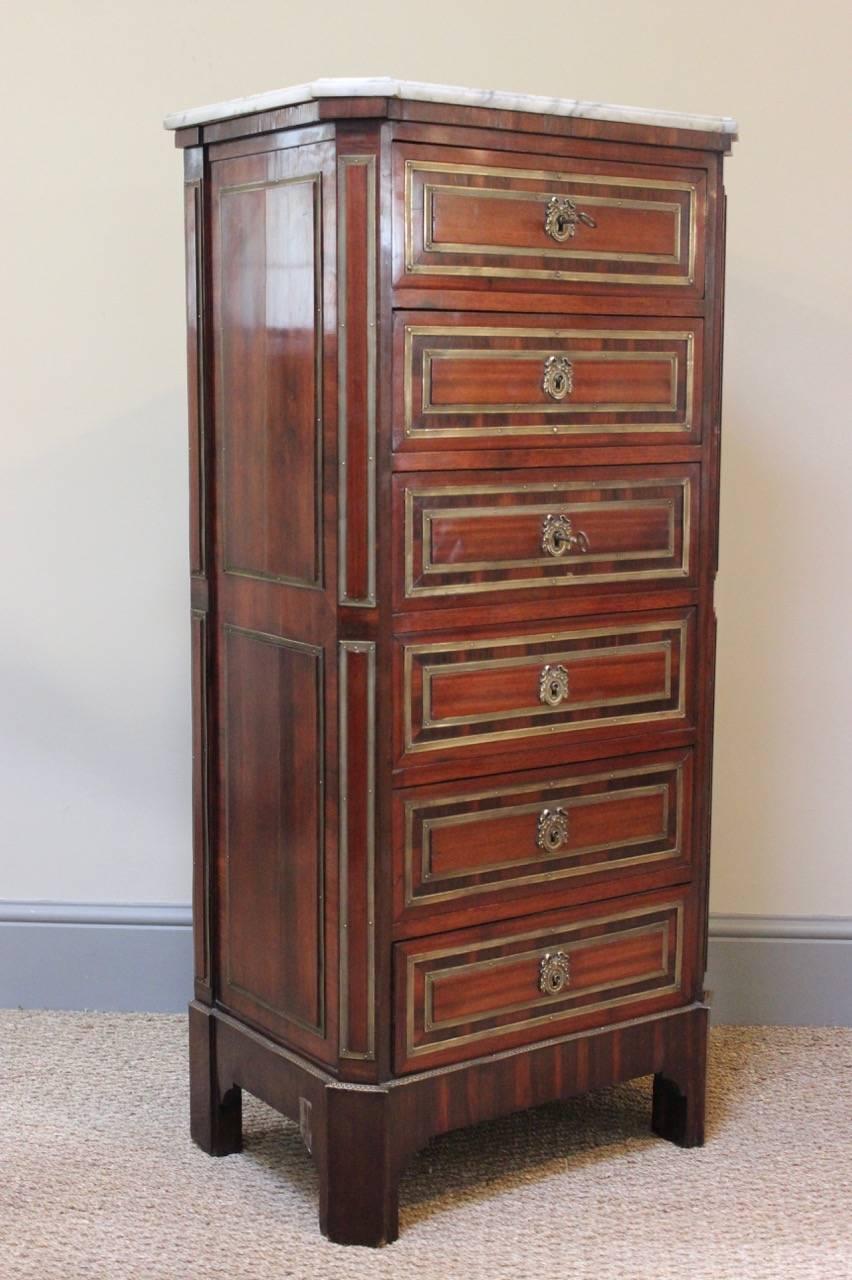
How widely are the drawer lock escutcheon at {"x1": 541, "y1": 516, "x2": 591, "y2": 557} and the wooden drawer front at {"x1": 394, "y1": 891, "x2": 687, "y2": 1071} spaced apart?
1.75ft

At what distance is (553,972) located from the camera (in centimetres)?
247

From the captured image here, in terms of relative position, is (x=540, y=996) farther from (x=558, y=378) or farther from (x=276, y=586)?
(x=558, y=378)

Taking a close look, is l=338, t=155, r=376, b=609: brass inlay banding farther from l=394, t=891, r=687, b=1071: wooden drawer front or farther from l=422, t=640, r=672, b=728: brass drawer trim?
l=394, t=891, r=687, b=1071: wooden drawer front

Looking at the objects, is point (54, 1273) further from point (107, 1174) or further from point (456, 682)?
point (456, 682)

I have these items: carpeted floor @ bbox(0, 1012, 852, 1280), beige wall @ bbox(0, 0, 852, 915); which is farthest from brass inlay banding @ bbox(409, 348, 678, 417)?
carpeted floor @ bbox(0, 1012, 852, 1280)

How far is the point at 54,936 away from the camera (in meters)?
3.21

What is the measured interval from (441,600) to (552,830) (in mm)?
399

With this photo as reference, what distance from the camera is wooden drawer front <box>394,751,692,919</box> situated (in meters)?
2.33

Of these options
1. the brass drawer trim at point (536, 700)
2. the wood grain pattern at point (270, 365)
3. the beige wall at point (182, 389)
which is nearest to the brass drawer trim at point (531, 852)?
the brass drawer trim at point (536, 700)

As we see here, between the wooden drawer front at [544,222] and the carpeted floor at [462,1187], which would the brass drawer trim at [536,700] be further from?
the carpeted floor at [462,1187]

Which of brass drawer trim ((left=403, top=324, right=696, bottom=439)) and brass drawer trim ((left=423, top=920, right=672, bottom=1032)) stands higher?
brass drawer trim ((left=403, top=324, right=696, bottom=439))

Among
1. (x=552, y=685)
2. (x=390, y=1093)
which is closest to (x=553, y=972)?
(x=390, y=1093)

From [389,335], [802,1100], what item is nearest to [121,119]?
[389,335]

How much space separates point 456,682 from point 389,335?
1.58 ft
